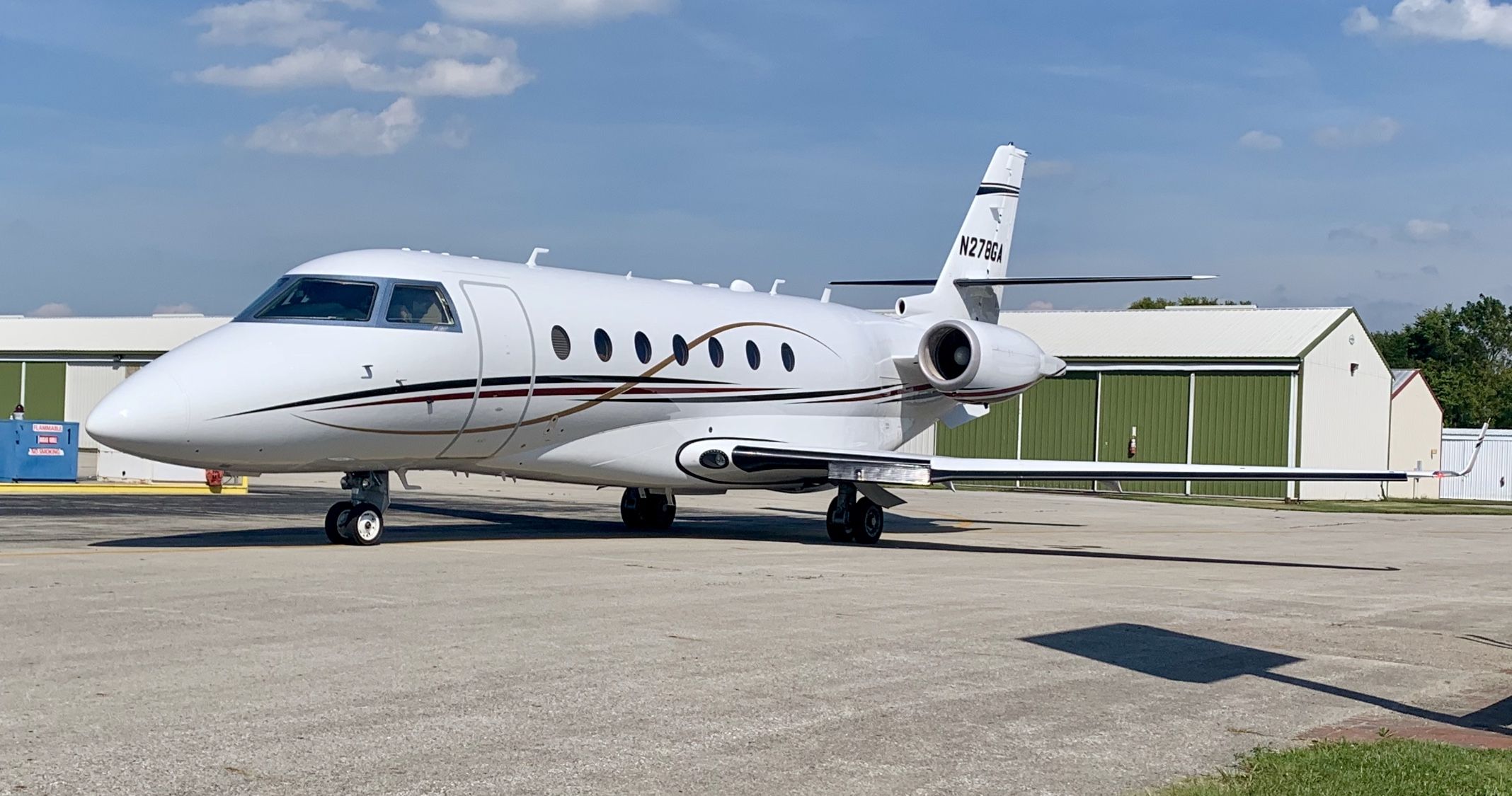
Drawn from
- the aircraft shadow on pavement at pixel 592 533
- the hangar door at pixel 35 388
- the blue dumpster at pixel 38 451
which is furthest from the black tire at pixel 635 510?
the hangar door at pixel 35 388

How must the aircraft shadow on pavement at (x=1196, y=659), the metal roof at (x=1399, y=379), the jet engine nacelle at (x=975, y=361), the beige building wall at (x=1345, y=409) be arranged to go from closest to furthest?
the aircraft shadow on pavement at (x=1196, y=659) → the jet engine nacelle at (x=975, y=361) → the beige building wall at (x=1345, y=409) → the metal roof at (x=1399, y=379)

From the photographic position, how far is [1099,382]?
46.8 m

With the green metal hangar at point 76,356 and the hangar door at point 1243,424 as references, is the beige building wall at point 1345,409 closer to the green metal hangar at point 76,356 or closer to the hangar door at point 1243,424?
the hangar door at point 1243,424

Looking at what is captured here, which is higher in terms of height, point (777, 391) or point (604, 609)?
point (777, 391)

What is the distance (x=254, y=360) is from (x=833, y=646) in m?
7.52

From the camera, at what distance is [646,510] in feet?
72.1

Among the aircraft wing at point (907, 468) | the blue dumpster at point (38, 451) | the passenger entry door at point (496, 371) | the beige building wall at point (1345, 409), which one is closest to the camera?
the passenger entry door at point (496, 371)

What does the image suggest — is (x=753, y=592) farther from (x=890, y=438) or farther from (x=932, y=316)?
(x=932, y=316)

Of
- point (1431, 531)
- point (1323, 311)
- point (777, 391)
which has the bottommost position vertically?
point (1431, 531)

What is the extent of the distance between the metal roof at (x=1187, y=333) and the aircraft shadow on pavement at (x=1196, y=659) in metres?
34.4

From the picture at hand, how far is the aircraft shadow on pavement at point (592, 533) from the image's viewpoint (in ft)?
56.0

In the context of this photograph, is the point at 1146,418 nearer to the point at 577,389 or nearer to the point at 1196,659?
the point at 577,389

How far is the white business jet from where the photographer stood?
14766mm

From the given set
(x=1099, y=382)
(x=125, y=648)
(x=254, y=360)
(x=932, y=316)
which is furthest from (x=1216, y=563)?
(x=1099, y=382)
